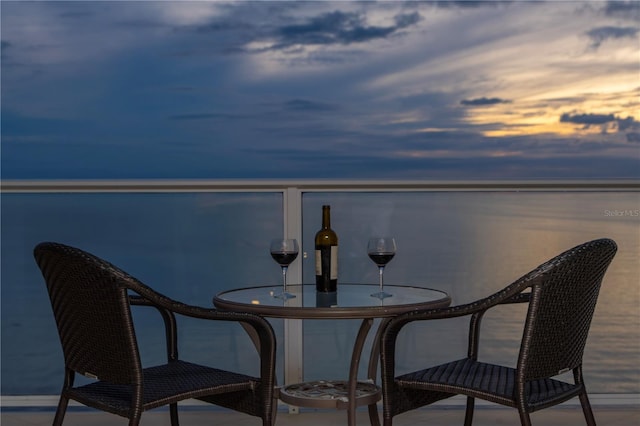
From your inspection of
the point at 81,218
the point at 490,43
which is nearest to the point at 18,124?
the point at 490,43

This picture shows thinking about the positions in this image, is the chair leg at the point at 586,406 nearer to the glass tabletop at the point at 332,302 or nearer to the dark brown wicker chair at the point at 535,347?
the dark brown wicker chair at the point at 535,347

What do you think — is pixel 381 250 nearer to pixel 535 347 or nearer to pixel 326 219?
pixel 326 219

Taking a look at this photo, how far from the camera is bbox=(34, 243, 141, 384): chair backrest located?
2.65m

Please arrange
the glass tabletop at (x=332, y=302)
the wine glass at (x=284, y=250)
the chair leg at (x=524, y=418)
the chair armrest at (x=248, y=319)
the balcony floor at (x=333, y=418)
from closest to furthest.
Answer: the chair leg at (x=524, y=418), the chair armrest at (x=248, y=319), the glass tabletop at (x=332, y=302), the wine glass at (x=284, y=250), the balcony floor at (x=333, y=418)

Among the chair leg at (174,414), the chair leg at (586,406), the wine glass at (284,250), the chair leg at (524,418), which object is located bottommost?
the chair leg at (174,414)

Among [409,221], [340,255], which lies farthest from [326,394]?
[409,221]

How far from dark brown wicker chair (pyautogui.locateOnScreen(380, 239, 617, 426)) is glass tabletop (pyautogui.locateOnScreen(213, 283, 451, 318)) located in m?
0.10

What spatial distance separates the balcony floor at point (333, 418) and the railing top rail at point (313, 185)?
1.04 meters

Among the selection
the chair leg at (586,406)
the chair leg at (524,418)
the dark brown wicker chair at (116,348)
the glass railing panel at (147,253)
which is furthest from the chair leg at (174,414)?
the chair leg at (586,406)

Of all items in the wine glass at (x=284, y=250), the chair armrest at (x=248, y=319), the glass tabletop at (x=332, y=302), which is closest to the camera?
the chair armrest at (x=248, y=319)

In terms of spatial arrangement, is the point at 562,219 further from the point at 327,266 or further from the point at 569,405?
the point at 327,266

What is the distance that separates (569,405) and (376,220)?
1.27 m

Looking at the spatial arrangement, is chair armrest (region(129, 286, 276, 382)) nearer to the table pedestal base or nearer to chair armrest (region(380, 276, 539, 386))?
chair armrest (region(380, 276, 539, 386))

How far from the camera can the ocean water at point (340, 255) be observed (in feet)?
13.4
